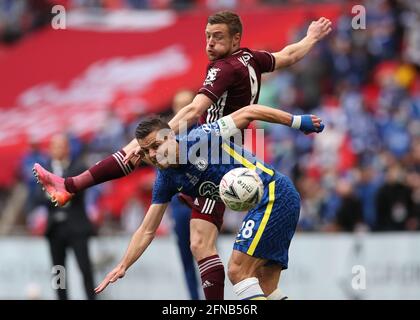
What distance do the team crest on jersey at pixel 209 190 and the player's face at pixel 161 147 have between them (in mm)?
478

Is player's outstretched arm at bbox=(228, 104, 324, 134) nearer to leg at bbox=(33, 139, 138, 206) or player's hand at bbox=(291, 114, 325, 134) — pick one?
player's hand at bbox=(291, 114, 325, 134)

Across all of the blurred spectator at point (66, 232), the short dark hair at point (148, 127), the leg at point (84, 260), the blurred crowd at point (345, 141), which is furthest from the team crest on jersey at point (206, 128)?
the blurred crowd at point (345, 141)

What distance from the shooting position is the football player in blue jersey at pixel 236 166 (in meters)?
9.09

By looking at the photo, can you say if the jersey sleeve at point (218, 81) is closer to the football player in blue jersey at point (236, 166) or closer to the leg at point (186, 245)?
the football player in blue jersey at point (236, 166)

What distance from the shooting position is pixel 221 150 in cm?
931

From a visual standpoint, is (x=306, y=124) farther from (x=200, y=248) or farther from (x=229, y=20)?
(x=200, y=248)

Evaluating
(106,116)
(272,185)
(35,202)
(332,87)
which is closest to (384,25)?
(332,87)

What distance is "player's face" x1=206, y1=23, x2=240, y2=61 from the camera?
9.98 meters

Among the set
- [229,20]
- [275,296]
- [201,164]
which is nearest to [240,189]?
[201,164]

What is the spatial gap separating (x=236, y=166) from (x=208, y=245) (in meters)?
0.93

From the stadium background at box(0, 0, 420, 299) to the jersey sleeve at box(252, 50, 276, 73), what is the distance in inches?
213

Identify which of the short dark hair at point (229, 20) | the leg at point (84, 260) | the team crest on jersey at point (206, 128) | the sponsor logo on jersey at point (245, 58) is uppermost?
the short dark hair at point (229, 20)

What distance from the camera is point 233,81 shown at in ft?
32.7

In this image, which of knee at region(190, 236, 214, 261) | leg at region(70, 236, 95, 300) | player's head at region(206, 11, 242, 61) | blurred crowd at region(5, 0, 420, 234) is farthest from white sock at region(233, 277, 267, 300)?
blurred crowd at region(5, 0, 420, 234)
